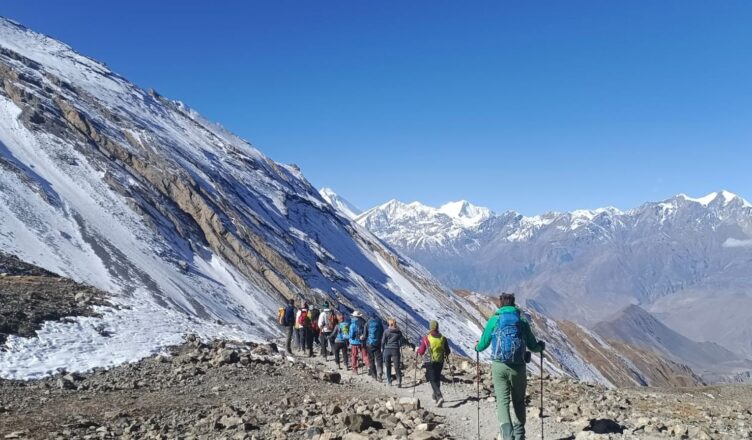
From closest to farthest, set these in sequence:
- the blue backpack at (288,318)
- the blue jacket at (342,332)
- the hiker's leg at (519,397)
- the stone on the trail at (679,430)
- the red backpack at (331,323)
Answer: the hiker's leg at (519,397) < the stone on the trail at (679,430) < the blue jacket at (342,332) < the red backpack at (331,323) < the blue backpack at (288,318)

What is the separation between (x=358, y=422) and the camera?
11898 millimetres

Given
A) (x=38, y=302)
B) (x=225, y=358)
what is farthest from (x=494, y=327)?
(x=38, y=302)

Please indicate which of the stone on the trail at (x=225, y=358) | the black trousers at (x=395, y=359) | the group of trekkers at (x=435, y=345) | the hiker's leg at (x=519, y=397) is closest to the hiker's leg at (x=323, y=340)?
the group of trekkers at (x=435, y=345)

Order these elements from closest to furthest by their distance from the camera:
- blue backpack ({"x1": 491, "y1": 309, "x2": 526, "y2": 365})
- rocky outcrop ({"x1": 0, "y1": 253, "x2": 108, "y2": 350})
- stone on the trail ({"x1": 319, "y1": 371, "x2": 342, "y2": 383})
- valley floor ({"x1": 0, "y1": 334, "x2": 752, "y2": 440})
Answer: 1. blue backpack ({"x1": 491, "y1": 309, "x2": 526, "y2": 365})
2. valley floor ({"x1": 0, "y1": 334, "x2": 752, "y2": 440})
3. stone on the trail ({"x1": 319, "y1": 371, "x2": 342, "y2": 383})
4. rocky outcrop ({"x1": 0, "y1": 253, "x2": 108, "y2": 350})

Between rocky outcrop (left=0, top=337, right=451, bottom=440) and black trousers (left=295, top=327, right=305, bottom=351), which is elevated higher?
black trousers (left=295, top=327, right=305, bottom=351)

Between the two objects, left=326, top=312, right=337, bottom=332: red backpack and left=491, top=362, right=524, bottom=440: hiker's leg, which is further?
left=326, top=312, right=337, bottom=332: red backpack

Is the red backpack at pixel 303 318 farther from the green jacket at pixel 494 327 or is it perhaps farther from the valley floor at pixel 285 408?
the green jacket at pixel 494 327

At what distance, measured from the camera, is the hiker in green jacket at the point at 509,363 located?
11185 mm

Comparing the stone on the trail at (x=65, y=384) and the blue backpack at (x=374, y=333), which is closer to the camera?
the stone on the trail at (x=65, y=384)

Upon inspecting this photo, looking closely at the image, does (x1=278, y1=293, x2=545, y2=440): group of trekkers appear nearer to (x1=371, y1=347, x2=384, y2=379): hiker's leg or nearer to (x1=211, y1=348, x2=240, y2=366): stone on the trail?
(x1=371, y1=347, x2=384, y2=379): hiker's leg

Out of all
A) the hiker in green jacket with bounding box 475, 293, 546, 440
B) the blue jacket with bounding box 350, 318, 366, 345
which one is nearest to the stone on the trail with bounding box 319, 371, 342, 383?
A: the blue jacket with bounding box 350, 318, 366, 345

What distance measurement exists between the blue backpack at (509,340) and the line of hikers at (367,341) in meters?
5.80

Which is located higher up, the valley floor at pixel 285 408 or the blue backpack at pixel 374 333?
the blue backpack at pixel 374 333

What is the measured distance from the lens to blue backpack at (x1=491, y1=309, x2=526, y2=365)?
11141 mm
